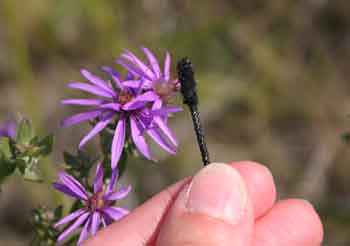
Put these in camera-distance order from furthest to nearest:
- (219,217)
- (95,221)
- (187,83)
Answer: (95,221) → (187,83) → (219,217)

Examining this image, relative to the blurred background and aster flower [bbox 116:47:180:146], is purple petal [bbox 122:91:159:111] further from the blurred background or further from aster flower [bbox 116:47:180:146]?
the blurred background

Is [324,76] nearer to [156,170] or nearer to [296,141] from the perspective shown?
[296,141]

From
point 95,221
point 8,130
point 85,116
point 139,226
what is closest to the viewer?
point 139,226

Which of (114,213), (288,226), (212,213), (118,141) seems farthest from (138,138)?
(288,226)

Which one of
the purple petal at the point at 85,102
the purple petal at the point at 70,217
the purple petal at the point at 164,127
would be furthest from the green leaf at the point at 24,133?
the purple petal at the point at 164,127

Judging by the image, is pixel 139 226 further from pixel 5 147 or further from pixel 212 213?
pixel 5 147

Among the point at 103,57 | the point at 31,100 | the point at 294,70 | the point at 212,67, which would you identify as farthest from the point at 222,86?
the point at 31,100
